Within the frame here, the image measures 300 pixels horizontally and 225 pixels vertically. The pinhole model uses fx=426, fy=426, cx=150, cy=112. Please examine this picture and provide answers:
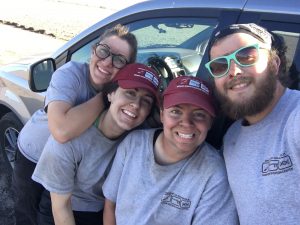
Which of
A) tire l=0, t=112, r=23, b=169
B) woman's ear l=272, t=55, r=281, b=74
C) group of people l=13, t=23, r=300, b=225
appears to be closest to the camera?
group of people l=13, t=23, r=300, b=225

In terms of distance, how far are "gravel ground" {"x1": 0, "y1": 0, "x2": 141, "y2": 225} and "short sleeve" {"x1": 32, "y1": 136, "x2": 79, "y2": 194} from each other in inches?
58.8

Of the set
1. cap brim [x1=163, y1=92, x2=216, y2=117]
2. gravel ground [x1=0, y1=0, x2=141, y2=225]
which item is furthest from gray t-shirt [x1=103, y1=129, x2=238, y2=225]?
gravel ground [x1=0, y1=0, x2=141, y2=225]

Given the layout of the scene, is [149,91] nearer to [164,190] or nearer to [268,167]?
[164,190]

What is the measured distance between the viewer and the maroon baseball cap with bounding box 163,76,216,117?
189 cm

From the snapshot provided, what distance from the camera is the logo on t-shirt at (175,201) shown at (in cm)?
191

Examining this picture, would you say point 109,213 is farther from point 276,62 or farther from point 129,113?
point 276,62

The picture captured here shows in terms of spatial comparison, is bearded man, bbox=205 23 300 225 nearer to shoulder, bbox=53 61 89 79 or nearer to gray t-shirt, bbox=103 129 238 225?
gray t-shirt, bbox=103 129 238 225

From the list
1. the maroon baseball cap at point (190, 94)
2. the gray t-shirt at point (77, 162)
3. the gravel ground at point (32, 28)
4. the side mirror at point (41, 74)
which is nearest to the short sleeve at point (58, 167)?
the gray t-shirt at point (77, 162)

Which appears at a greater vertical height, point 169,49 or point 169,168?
point 169,49

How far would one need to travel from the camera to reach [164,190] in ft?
6.40

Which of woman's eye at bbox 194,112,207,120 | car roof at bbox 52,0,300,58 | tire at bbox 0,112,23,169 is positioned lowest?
tire at bbox 0,112,23,169

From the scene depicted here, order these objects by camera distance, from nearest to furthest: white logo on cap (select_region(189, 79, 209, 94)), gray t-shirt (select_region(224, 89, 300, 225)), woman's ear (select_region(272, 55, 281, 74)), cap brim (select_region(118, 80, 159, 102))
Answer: gray t-shirt (select_region(224, 89, 300, 225)), woman's ear (select_region(272, 55, 281, 74)), white logo on cap (select_region(189, 79, 209, 94)), cap brim (select_region(118, 80, 159, 102))

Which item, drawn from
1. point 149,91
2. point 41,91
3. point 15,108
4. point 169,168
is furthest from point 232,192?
point 15,108

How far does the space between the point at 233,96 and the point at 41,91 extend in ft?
5.94
